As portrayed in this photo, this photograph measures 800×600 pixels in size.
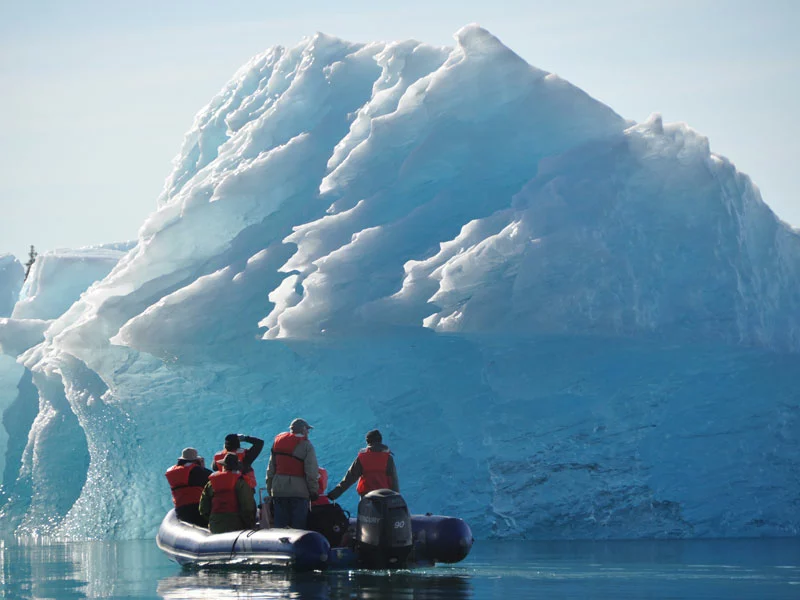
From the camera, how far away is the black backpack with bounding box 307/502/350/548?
41.3 ft

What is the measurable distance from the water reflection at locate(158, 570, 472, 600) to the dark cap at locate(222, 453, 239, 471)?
0.98 m

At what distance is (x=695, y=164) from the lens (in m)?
20.0

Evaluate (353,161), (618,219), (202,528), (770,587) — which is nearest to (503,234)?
(618,219)

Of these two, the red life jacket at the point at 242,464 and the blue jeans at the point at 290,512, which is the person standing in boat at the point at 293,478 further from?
the red life jacket at the point at 242,464

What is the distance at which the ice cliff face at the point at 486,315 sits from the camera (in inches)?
747

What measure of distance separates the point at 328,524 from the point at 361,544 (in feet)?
2.38

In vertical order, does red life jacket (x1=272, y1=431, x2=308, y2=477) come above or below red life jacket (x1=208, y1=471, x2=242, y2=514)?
above

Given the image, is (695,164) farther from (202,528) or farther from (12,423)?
(12,423)

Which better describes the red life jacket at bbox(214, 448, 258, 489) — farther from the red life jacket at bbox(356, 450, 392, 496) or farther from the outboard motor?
the outboard motor

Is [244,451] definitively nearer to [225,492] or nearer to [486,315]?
[225,492]

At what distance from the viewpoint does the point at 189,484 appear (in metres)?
13.7

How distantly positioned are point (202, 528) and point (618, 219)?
9028mm

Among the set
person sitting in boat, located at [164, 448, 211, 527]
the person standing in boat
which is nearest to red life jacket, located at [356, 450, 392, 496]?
the person standing in boat

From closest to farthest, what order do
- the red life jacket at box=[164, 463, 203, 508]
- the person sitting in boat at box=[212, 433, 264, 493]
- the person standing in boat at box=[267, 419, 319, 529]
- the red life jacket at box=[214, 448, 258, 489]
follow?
the person standing in boat at box=[267, 419, 319, 529]
the person sitting in boat at box=[212, 433, 264, 493]
the red life jacket at box=[214, 448, 258, 489]
the red life jacket at box=[164, 463, 203, 508]
